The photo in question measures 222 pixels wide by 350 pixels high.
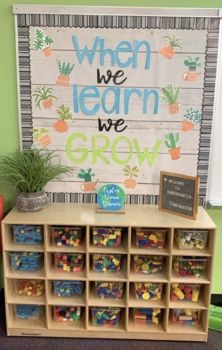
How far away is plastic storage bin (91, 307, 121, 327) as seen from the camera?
6.72 ft

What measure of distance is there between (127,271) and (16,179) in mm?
853

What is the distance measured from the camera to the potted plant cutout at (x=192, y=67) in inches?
80.3

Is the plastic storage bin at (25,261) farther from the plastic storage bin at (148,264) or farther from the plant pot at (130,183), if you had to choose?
the plant pot at (130,183)

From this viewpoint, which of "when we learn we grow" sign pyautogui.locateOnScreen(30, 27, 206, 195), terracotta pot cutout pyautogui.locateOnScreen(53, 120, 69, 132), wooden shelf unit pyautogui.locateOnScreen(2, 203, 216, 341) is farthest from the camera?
terracotta pot cutout pyautogui.locateOnScreen(53, 120, 69, 132)

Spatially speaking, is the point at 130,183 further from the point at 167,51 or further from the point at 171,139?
the point at 167,51

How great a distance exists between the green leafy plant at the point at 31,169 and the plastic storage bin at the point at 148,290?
2.62 feet

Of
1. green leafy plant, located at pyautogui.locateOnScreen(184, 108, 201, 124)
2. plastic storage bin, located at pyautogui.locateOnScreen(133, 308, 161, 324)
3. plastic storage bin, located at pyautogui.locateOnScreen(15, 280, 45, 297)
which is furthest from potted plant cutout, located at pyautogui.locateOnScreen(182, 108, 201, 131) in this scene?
plastic storage bin, located at pyautogui.locateOnScreen(15, 280, 45, 297)

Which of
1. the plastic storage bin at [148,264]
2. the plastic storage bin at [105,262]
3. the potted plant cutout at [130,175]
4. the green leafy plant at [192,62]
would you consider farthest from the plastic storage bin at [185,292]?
the green leafy plant at [192,62]

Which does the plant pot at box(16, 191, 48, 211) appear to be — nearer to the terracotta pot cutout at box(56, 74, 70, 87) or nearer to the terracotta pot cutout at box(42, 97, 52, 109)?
the terracotta pot cutout at box(42, 97, 52, 109)

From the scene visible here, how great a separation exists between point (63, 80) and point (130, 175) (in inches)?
27.4

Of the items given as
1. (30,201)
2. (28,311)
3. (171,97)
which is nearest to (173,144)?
(171,97)

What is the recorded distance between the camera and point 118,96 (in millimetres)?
2092

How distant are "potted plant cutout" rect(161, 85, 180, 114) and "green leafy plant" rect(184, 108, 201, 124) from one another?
0.07 metres

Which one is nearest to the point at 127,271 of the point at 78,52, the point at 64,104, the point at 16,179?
the point at 16,179
